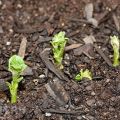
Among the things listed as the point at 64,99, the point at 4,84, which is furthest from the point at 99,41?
the point at 4,84

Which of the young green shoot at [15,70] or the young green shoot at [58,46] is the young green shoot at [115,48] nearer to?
the young green shoot at [58,46]

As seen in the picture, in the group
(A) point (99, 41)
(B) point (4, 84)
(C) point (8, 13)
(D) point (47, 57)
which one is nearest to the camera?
(B) point (4, 84)

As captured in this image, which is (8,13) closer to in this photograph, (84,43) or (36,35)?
(36,35)

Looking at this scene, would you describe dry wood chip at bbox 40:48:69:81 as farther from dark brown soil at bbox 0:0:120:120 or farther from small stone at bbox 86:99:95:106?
small stone at bbox 86:99:95:106

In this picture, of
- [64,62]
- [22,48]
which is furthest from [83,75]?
[22,48]

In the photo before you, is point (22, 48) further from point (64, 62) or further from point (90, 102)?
point (90, 102)

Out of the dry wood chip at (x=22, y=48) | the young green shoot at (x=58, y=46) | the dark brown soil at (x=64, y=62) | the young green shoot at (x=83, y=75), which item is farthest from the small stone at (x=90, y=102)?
the dry wood chip at (x=22, y=48)

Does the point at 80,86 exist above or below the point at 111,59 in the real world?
A: below
